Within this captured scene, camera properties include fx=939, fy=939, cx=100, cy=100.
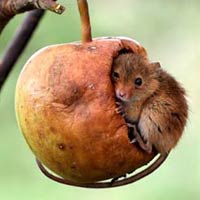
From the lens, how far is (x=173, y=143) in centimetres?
158

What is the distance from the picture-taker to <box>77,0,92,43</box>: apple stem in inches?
60.0

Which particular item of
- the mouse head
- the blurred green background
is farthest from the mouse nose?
the blurred green background

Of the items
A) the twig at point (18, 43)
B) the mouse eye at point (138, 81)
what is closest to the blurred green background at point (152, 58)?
the twig at point (18, 43)

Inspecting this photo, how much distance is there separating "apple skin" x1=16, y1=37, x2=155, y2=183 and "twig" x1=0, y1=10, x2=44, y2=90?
1.13 feet

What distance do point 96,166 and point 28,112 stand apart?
0.47ft

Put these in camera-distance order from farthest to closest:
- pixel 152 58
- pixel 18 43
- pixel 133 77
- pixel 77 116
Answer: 1. pixel 152 58
2. pixel 18 43
3. pixel 133 77
4. pixel 77 116

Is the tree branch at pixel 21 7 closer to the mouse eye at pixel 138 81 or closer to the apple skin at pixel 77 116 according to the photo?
the apple skin at pixel 77 116

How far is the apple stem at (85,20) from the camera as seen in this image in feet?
5.00

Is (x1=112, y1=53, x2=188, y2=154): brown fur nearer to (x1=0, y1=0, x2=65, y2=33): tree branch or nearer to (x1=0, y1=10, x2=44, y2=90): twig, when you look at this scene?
(x1=0, y1=0, x2=65, y2=33): tree branch

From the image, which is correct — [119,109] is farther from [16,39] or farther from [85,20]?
[16,39]

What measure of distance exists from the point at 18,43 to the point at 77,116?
492 millimetres

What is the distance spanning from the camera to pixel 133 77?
1607 millimetres

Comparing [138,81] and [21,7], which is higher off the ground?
[21,7]

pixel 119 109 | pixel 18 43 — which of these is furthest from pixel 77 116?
pixel 18 43
